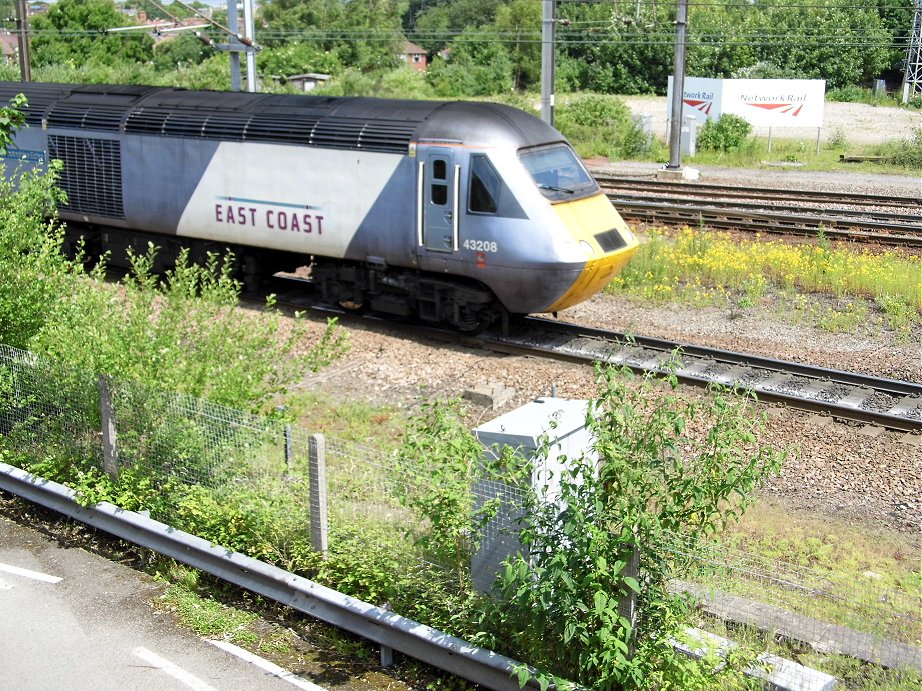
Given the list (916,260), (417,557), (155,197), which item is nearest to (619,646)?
(417,557)

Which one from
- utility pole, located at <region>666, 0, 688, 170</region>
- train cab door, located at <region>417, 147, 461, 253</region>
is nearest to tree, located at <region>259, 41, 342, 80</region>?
utility pole, located at <region>666, 0, 688, 170</region>

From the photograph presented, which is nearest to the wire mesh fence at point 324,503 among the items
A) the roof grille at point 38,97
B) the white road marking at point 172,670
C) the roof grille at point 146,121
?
the white road marking at point 172,670

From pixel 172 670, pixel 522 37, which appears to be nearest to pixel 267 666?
pixel 172 670

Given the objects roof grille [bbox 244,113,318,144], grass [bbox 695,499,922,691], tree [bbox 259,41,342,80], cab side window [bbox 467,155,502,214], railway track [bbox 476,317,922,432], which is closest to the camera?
grass [bbox 695,499,922,691]

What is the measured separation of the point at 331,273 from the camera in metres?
15.5

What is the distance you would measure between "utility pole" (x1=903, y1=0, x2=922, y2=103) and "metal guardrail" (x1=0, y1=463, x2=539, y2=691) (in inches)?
2242

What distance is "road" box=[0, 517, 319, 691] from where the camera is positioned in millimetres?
6594

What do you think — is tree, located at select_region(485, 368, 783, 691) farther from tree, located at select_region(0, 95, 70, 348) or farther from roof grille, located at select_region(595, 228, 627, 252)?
roof grille, located at select_region(595, 228, 627, 252)

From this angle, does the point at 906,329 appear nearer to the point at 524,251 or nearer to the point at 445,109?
the point at 524,251

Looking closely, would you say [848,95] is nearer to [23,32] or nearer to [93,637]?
[23,32]

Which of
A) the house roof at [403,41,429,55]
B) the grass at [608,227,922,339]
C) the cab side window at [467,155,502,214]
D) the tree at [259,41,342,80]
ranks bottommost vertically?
the grass at [608,227,922,339]

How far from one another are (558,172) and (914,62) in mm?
53613

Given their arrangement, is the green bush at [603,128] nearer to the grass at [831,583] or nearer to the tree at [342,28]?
the grass at [831,583]

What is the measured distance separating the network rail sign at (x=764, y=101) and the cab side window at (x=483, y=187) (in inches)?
1016
